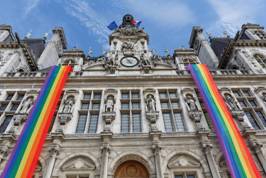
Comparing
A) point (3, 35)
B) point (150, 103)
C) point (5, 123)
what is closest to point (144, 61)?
point (150, 103)

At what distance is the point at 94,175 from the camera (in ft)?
36.2

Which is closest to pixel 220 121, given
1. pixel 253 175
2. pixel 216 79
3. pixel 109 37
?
pixel 253 175

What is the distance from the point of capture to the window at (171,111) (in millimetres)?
13778

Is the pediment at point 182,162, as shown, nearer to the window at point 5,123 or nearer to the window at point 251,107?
the window at point 251,107

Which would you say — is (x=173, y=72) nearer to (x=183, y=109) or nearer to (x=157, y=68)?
(x=157, y=68)

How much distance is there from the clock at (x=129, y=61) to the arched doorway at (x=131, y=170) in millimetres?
9166

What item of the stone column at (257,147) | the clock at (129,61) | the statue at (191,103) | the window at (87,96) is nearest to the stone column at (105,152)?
the window at (87,96)

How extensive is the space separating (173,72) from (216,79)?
332cm

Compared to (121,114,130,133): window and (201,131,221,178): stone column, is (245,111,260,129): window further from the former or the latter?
(121,114,130,133): window

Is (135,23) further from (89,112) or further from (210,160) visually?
(210,160)

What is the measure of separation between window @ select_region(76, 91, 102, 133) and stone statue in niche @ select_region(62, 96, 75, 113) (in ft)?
2.17

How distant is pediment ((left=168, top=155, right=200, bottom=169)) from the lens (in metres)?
11.5

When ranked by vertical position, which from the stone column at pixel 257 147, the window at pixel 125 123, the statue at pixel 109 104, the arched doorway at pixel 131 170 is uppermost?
the statue at pixel 109 104

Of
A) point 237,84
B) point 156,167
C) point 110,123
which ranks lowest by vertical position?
point 156,167
